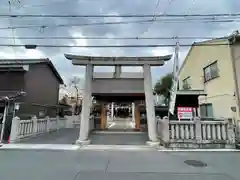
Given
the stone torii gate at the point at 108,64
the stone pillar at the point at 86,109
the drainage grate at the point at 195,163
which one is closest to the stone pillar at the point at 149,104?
the stone torii gate at the point at 108,64

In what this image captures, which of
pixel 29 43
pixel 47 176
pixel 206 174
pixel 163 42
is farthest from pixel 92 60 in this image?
pixel 206 174

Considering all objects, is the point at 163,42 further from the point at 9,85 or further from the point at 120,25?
the point at 9,85

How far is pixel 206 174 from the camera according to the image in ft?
16.6

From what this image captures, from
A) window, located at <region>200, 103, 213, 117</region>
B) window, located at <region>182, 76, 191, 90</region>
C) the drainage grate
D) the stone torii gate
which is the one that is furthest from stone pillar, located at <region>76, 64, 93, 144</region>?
window, located at <region>182, 76, 191, 90</region>

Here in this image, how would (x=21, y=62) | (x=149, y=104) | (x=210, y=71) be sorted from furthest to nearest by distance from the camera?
(x=21, y=62), (x=210, y=71), (x=149, y=104)

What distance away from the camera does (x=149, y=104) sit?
9562mm

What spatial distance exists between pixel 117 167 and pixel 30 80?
36.2ft

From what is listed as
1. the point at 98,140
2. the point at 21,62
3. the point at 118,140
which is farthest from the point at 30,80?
the point at 118,140

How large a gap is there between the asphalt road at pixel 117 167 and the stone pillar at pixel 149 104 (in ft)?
6.21

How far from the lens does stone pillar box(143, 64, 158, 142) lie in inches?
372

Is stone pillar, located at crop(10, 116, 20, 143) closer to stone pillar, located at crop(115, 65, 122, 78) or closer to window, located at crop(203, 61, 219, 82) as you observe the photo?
stone pillar, located at crop(115, 65, 122, 78)

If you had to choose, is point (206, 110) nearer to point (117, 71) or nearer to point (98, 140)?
point (117, 71)

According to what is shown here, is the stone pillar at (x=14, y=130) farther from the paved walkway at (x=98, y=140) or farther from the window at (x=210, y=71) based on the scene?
the window at (x=210, y=71)

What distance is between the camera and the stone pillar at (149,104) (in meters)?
9.44
